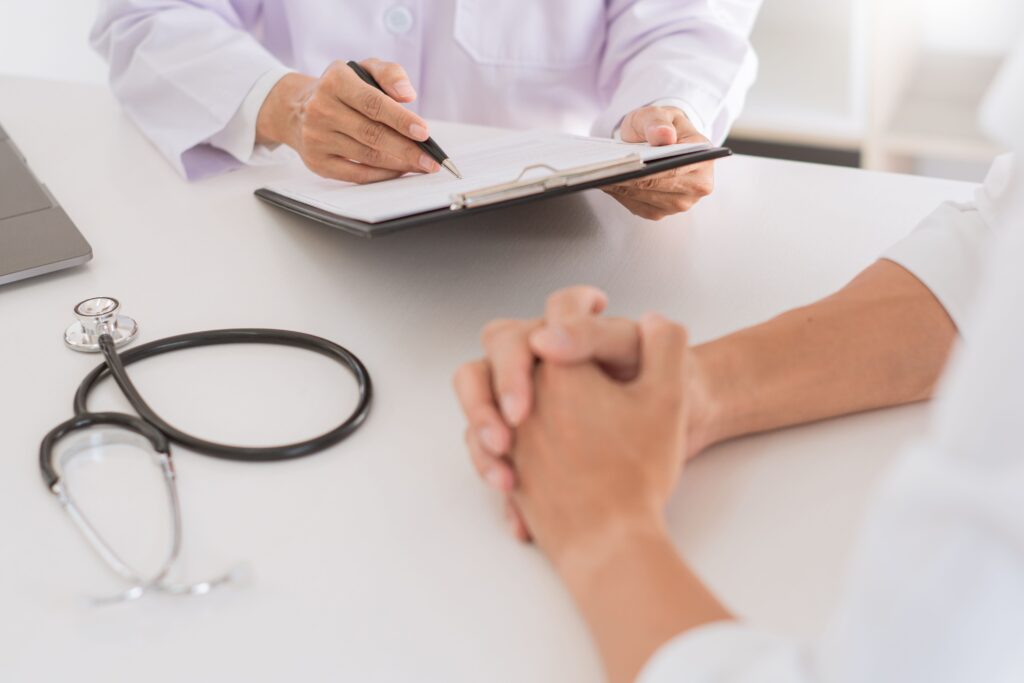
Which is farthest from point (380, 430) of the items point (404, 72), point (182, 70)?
point (182, 70)

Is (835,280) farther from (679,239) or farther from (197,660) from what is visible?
(197,660)

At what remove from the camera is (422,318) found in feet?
2.58

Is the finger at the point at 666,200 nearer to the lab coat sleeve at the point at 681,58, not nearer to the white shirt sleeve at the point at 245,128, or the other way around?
the lab coat sleeve at the point at 681,58

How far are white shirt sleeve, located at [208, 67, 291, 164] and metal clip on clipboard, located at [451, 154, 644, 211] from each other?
1.46 feet

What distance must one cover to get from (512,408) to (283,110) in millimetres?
603

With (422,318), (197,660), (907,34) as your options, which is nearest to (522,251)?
(422,318)

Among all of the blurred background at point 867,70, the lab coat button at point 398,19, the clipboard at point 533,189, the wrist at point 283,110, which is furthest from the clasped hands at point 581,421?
the blurred background at point 867,70

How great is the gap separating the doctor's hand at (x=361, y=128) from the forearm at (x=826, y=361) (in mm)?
375

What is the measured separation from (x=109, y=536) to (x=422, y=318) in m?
0.29

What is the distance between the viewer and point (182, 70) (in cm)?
115

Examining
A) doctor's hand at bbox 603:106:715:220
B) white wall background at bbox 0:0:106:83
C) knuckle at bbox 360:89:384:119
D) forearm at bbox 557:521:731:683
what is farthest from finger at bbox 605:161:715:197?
white wall background at bbox 0:0:106:83

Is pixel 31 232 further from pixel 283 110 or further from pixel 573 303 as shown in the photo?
pixel 573 303

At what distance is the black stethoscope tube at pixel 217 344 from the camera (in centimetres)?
63

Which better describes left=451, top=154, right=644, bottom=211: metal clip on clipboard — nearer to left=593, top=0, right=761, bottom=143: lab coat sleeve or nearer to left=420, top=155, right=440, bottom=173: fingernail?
left=420, top=155, right=440, bottom=173: fingernail
